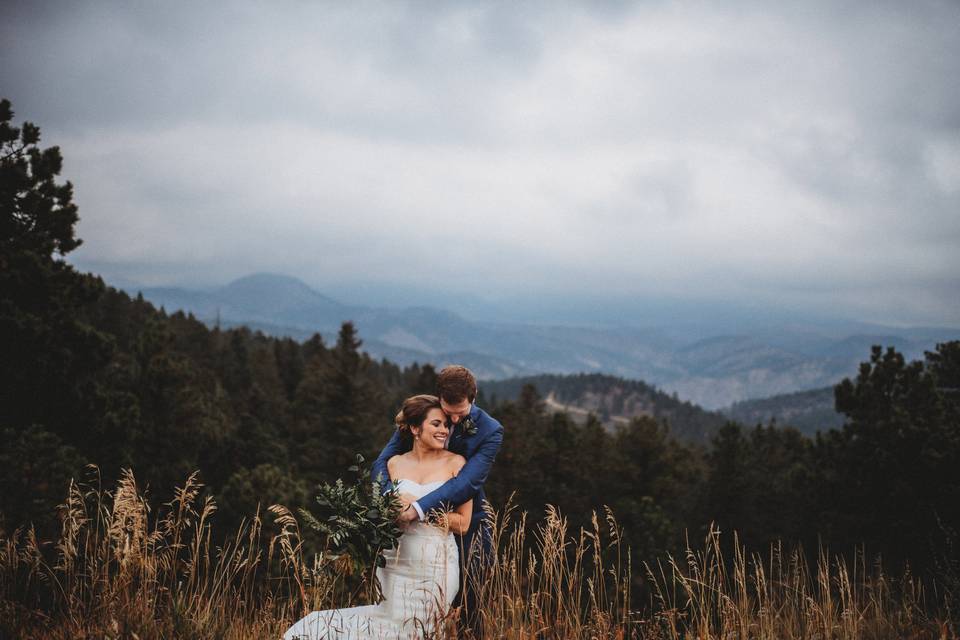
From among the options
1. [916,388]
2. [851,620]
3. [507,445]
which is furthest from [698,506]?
[851,620]

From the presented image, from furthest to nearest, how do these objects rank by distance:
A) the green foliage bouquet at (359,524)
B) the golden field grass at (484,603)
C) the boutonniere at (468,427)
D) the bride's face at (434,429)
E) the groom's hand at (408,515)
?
the boutonniere at (468,427) < the bride's face at (434,429) < the groom's hand at (408,515) < the green foliage bouquet at (359,524) < the golden field grass at (484,603)

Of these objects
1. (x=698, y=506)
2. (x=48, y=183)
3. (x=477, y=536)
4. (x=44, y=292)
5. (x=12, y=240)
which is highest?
(x=48, y=183)

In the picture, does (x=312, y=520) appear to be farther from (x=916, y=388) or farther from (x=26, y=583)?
(x=916, y=388)

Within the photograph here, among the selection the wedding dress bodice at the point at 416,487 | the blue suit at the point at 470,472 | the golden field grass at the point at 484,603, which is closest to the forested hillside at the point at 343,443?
the golden field grass at the point at 484,603

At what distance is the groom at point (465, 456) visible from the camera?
3977 mm

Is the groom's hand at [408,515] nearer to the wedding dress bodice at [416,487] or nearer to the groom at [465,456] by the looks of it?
the groom at [465,456]

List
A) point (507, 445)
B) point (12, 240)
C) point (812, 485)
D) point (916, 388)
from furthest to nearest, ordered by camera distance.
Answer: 1. point (507, 445)
2. point (812, 485)
3. point (916, 388)
4. point (12, 240)

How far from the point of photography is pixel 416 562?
13.5ft

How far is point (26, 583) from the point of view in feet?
14.6

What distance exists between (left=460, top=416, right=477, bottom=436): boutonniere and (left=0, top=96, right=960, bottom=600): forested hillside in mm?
1949

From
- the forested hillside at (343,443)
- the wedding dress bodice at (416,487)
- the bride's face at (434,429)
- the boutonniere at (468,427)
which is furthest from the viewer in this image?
the forested hillside at (343,443)

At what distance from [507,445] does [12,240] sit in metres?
22.3

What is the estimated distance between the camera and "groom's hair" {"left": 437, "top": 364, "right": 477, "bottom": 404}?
14.0 ft

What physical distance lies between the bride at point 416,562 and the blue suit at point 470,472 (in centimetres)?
10
